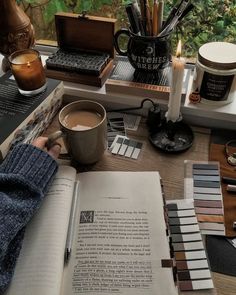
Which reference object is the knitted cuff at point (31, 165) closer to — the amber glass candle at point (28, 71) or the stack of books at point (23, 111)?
the stack of books at point (23, 111)

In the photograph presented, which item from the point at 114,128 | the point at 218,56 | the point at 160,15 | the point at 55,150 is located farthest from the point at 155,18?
the point at 55,150

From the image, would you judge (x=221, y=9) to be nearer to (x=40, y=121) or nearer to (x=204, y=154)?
(x=204, y=154)

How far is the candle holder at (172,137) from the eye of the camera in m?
0.72

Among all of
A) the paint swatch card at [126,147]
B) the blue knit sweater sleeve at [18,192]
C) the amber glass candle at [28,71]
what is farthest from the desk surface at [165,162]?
the amber glass candle at [28,71]

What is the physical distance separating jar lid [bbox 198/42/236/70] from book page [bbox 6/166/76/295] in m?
0.39

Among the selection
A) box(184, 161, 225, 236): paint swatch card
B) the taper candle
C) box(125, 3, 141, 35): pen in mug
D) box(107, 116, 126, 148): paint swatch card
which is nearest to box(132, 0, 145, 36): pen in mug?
box(125, 3, 141, 35): pen in mug

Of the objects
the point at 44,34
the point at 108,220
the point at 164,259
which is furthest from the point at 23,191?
the point at 44,34

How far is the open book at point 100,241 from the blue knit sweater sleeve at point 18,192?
20mm

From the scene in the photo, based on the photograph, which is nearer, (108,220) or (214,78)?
(108,220)

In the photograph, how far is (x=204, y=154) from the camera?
28.1 inches

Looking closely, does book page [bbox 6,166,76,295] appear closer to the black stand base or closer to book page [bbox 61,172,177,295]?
book page [bbox 61,172,177,295]

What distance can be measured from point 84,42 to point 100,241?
1.84ft

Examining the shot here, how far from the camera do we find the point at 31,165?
0.58m

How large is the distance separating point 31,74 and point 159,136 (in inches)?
12.8
